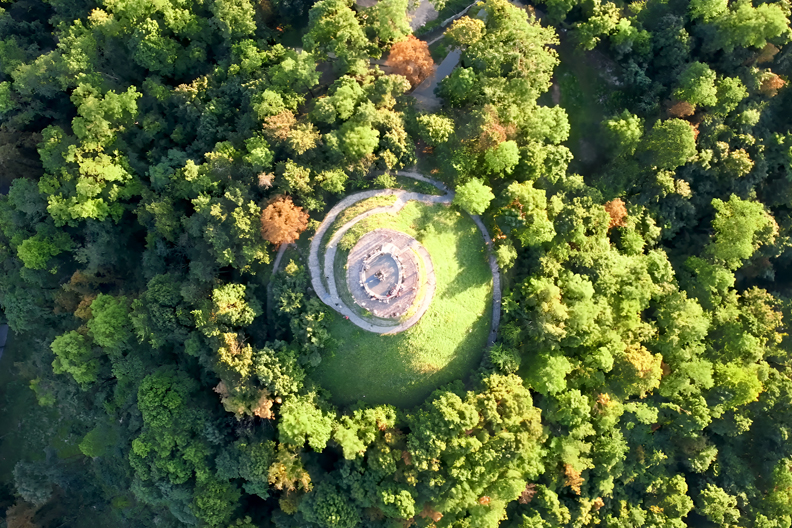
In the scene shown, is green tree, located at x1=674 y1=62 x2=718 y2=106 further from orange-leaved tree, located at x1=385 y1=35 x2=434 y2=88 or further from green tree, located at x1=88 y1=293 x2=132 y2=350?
green tree, located at x1=88 y1=293 x2=132 y2=350

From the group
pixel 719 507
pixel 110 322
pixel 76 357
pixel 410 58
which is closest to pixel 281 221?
pixel 410 58

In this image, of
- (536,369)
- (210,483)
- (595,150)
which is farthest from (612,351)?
(210,483)

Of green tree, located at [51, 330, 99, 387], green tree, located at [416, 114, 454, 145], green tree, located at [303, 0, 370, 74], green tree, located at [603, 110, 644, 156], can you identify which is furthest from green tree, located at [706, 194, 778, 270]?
green tree, located at [51, 330, 99, 387]

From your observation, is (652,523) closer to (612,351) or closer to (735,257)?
(612,351)

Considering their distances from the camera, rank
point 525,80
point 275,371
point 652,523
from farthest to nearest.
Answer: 1. point 652,523
2. point 525,80
3. point 275,371

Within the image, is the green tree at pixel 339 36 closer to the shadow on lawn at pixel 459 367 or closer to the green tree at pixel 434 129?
the green tree at pixel 434 129

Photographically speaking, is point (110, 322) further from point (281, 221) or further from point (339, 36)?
point (339, 36)
